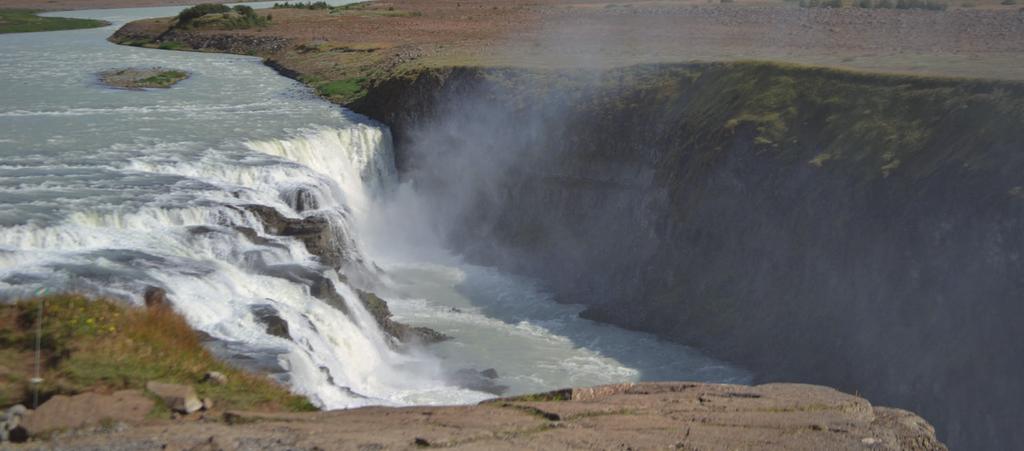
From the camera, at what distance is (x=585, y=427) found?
447 inches

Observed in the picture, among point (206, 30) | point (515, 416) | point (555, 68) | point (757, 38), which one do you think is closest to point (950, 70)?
point (555, 68)

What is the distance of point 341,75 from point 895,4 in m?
28.1

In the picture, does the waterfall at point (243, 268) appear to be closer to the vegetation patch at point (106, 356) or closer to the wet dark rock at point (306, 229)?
Result: the wet dark rock at point (306, 229)

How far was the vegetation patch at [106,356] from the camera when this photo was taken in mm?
12828

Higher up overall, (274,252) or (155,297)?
(155,297)

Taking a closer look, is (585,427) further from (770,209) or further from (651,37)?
(651,37)

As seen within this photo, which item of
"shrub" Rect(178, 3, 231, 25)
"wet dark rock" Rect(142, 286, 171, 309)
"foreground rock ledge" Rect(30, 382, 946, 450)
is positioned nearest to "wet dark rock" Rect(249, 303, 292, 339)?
"wet dark rock" Rect(142, 286, 171, 309)

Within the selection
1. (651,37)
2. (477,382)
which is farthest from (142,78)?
(477,382)

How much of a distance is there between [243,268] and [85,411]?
1067cm

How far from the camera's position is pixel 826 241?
23.4 metres

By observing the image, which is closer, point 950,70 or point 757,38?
point 950,70

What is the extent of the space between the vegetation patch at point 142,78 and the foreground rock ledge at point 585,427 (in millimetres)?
34306

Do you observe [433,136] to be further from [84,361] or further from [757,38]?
[84,361]

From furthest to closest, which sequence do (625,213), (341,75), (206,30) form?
(206,30) → (341,75) → (625,213)
